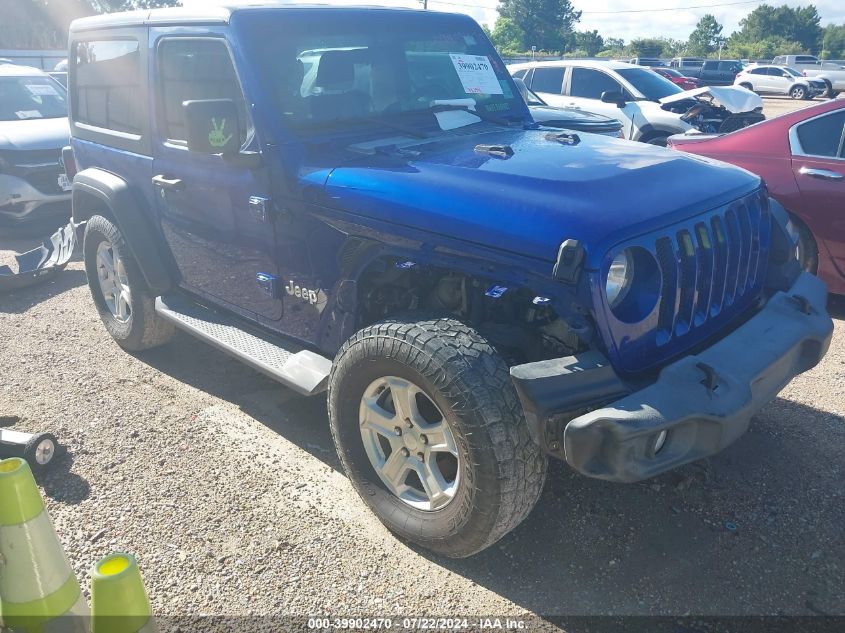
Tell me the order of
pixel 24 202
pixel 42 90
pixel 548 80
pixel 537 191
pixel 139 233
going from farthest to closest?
pixel 548 80 → pixel 42 90 → pixel 24 202 → pixel 139 233 → pixel 537 191

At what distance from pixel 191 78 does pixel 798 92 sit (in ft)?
114

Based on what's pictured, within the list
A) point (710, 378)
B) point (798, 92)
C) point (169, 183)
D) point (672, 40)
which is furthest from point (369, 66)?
point (672, 40)

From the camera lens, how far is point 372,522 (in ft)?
10.2

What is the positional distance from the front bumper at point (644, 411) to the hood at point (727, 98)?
8.66 m

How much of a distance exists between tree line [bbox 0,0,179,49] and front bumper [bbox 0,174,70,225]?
39026 mm

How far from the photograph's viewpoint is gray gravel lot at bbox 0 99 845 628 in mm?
2674

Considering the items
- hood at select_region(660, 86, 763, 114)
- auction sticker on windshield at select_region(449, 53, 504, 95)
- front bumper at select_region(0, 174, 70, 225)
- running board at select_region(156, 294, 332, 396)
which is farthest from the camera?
hood at select_region(660, 86, 763, 114)

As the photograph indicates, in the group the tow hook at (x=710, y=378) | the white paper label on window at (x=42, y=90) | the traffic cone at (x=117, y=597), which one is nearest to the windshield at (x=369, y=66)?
the tow hook at (x=710, y=378)

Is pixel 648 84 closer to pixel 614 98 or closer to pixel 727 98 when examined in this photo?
pixel 727 98

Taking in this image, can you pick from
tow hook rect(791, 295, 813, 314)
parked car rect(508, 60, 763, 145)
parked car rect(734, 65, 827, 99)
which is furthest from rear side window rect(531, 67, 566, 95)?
parked car rect(734, 65, 827, 99)

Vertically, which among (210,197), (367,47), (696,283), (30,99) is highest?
(367,47)

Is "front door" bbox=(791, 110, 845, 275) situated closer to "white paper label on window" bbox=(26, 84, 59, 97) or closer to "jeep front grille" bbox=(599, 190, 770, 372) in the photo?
"jeep front grille" bbox=(599, 190, 770, 372)

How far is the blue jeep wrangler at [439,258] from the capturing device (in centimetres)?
244

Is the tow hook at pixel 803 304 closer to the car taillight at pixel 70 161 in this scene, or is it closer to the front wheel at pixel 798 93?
the car taillight at pixel 70 161
